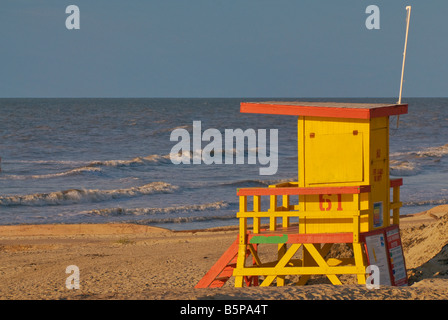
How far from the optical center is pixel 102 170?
32.8m

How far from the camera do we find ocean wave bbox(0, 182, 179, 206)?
2308 cm

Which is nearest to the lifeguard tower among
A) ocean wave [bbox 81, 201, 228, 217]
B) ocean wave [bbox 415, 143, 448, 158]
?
ocean wave [bbox 81, 201, 228, 217]

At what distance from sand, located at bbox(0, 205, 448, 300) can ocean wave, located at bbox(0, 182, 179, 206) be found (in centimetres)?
525

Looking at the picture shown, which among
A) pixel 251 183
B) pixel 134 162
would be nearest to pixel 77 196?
pixel 251 183

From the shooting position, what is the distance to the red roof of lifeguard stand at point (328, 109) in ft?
27.0

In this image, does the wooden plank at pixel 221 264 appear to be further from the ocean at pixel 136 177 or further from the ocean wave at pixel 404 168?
the ocean wave at pixel 404 168

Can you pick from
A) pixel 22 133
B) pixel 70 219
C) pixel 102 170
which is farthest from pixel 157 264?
pixel 22 133

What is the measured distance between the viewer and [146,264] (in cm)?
1230

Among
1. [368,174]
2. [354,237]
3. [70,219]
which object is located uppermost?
[368,174]

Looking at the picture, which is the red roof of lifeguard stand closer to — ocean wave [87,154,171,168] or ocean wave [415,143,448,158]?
ocean wave [87,154,171,168]

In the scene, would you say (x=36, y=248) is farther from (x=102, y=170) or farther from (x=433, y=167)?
(x=433, y=167)

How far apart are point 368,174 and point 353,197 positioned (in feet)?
1.16

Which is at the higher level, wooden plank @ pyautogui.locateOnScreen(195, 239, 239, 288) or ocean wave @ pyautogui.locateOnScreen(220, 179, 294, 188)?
wooden plank @ pyautogui.locateOnScreen(195, 239, 239, 288)

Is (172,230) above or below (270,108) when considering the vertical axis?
below
